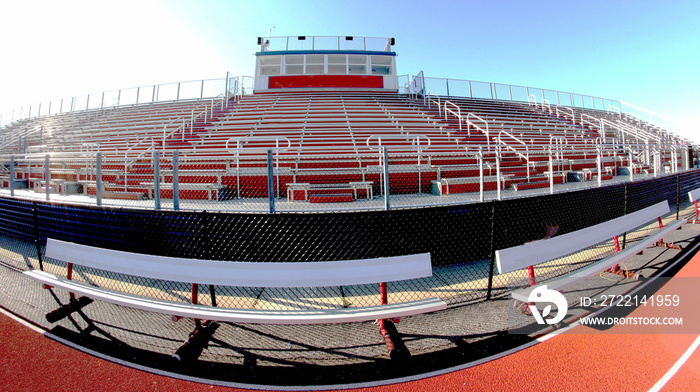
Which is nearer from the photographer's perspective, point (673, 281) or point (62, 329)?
point (62, 329)

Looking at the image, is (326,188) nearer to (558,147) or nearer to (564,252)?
(564,252)

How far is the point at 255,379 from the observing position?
2133 millimetres

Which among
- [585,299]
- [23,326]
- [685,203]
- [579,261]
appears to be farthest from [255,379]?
[685,203]

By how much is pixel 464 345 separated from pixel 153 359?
114 inches

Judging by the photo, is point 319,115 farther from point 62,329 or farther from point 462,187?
point 62,329

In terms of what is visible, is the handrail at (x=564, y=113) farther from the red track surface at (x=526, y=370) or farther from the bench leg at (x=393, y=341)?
the bench leg at (x=393, y=341)

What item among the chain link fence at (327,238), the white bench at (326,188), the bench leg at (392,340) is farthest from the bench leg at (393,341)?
the white bench at (326,188)

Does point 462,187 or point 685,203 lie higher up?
point 462,187

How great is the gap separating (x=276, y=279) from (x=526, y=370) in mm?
2325

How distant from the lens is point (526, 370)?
216cm

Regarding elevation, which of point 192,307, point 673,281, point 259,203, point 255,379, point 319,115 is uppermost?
point 319,115

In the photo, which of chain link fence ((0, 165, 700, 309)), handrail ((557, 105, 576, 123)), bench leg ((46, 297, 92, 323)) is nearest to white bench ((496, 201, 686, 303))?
chain link fence ((0, 165, 700, 309))

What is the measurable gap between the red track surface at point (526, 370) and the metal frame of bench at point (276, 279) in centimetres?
50

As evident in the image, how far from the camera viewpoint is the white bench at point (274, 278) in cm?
234
